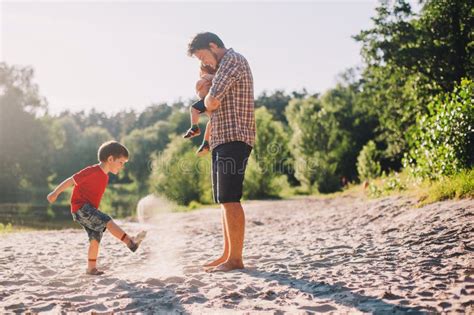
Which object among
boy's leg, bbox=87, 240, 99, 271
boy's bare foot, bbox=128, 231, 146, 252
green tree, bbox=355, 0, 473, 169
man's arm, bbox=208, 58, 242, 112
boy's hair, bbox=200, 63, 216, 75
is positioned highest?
green tree, bbox=355, 0, 473, 169

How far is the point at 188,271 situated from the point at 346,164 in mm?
31663

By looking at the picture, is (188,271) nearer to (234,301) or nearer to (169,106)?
(234,301)

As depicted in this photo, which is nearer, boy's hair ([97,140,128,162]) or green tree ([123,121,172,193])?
Result: boy's hair ([97,140,128,162])

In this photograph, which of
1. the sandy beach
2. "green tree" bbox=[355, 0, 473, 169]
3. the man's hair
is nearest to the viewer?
the sandy beach

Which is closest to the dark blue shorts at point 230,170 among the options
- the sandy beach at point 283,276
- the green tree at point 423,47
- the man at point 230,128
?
the man at point 230,128

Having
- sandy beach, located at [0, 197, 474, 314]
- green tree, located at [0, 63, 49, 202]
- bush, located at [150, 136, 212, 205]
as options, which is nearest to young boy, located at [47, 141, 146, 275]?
sandy beach, located at [0, 197, 474, 314]

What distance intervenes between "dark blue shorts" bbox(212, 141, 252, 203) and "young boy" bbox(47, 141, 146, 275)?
1.04m

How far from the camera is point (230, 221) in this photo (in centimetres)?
403

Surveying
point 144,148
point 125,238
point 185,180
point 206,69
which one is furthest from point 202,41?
point 144,148

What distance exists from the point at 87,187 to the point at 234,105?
1782mm

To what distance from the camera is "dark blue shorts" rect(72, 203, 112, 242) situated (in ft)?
14.5

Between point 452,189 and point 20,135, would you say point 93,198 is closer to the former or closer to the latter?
point 452,189

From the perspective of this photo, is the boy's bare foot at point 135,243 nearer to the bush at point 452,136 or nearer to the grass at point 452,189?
the grass at point 452,189

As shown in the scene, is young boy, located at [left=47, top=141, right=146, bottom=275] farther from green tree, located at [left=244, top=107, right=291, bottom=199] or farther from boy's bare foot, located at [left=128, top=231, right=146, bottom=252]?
green tree, located at [left=244, top=107, right=291, bottom=199]
